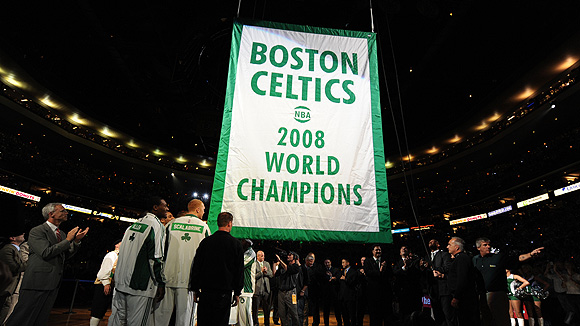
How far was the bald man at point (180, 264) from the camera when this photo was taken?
3.79 meters

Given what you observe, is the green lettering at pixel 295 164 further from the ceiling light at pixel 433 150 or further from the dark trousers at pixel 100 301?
the ceiling light at pixel 433 150

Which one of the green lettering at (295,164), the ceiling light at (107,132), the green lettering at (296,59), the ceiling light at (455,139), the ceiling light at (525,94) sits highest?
the ceiling light at (525,94)

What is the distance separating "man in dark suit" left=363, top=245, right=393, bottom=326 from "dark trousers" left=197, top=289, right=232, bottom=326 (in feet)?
14.0

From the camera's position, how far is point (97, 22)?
40.0ft

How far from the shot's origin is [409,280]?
6.57 m

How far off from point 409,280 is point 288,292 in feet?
8.26

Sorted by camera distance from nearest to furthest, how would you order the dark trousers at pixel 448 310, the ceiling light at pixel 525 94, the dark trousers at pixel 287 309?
the dark trousers at pixel 448 310
the dark trousers at pixel 287 309
the ceiling light at pixel 525 94

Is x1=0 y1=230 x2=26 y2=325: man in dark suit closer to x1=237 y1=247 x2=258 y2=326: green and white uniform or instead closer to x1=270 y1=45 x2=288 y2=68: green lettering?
x1=237 y1=247 x2=258 y2=326: green and white uniform

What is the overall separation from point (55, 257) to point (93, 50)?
1287 cm

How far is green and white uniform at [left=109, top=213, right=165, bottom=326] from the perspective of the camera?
11.3 feet

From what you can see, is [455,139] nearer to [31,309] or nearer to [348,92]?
[348,92]

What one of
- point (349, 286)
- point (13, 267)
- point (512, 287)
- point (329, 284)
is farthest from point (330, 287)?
point (13, 267)

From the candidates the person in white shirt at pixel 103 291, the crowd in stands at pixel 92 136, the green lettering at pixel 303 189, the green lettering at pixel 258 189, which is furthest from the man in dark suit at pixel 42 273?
the crowd in stands at pixel 92 136

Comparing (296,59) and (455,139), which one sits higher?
(455,139)
